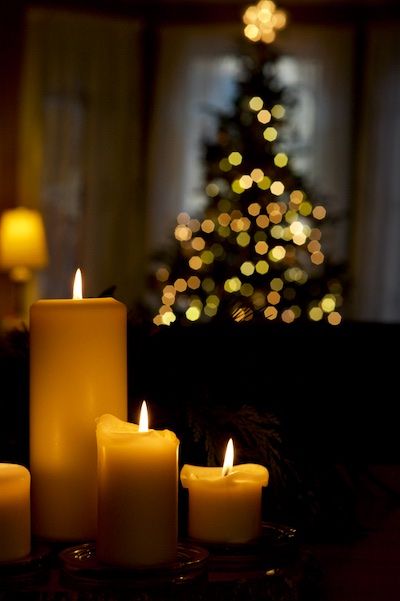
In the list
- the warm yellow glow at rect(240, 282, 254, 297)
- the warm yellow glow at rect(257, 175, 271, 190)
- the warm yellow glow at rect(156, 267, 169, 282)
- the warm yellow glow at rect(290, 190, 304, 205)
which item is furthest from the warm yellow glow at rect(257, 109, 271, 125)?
the warm yellow glow at rect(156, 267, 169, 282)

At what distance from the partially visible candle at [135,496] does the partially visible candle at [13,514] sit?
0.06m

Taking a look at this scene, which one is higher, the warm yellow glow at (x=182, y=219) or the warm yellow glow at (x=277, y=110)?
the warm yellow glow at (x=277, y=110)

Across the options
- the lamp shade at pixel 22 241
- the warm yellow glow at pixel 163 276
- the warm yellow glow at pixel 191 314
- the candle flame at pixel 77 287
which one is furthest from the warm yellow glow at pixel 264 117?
the candle flame at pixel 77 287

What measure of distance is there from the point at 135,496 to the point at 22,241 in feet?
16.8

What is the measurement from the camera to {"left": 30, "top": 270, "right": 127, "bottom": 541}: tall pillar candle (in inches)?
29.3

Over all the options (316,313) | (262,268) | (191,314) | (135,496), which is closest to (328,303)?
(316,313)

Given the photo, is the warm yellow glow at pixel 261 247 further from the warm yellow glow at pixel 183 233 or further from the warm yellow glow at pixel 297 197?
the warm yellow glow at pixel 183 233

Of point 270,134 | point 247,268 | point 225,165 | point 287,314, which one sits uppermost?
point 270,134

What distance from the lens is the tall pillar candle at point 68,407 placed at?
0.74m

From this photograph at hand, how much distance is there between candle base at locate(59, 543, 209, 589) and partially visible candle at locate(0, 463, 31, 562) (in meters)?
0.03

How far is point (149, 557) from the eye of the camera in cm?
68

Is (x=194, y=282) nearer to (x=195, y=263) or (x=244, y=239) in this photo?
(x=195, y=263)

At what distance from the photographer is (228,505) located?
762 millimetres

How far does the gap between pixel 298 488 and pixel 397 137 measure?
5595 mm
